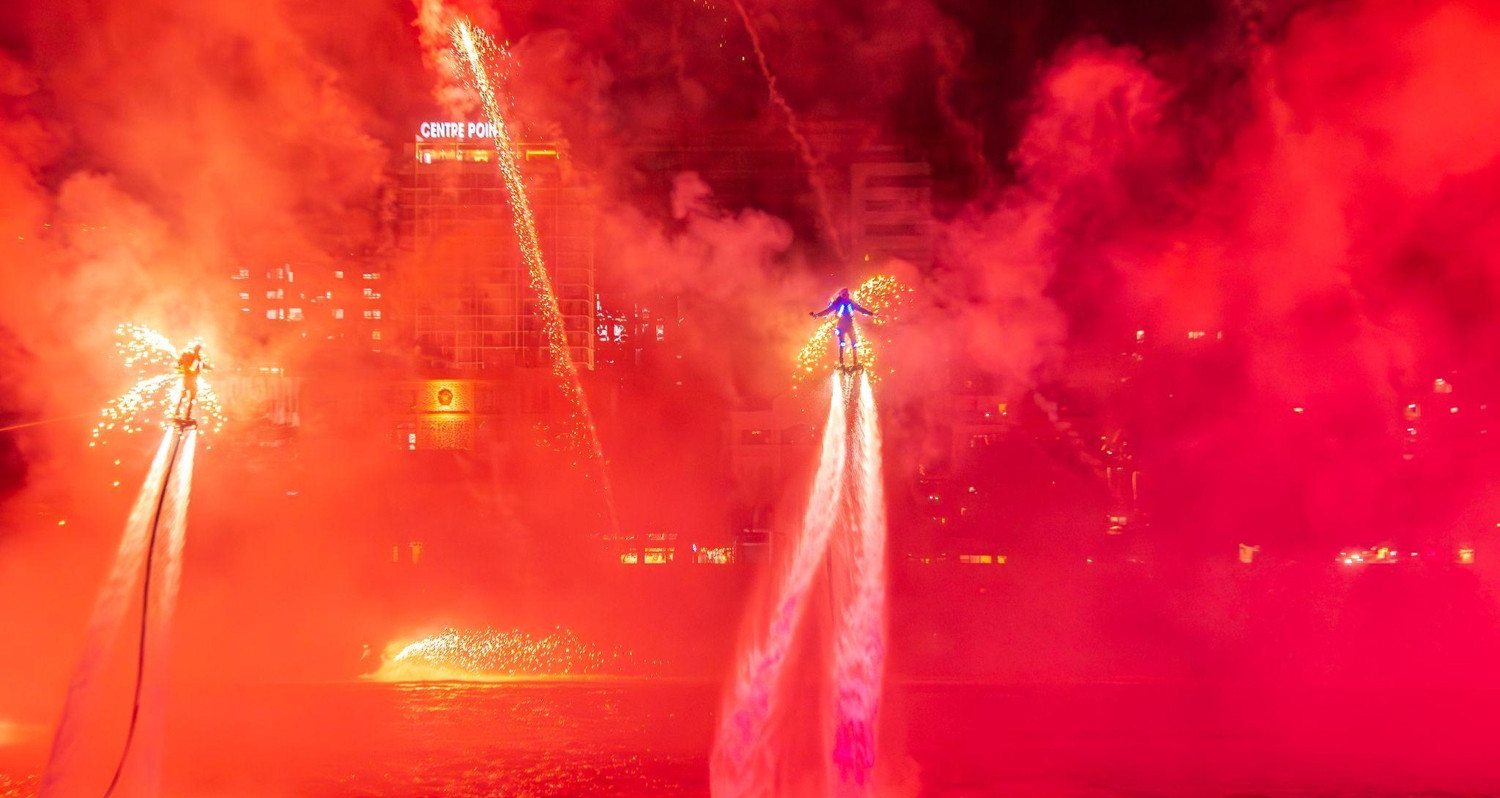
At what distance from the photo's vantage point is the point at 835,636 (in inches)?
305

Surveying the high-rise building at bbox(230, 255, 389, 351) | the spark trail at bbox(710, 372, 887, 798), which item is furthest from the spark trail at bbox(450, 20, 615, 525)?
the spark trail at bbox(710, 372, 887, 798)

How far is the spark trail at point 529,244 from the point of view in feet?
27.8

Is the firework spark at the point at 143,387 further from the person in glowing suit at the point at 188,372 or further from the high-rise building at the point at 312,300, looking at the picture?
the person in glowing suit at the point at 188,372

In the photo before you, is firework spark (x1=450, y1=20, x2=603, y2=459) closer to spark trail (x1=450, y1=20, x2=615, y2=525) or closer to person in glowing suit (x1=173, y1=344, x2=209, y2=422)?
spark trail (x1=450, y1=20, x2=615, y2=525)

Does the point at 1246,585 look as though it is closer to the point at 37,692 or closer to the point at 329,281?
the point at 329,281

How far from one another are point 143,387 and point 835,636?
24.5 ft

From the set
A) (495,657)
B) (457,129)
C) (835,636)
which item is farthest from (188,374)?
(835,636)

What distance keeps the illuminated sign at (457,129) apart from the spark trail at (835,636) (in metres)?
5.16

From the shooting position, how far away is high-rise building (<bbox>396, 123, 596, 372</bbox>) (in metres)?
10.5

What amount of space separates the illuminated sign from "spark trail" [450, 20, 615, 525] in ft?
0.33

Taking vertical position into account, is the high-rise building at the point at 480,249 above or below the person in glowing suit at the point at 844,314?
above

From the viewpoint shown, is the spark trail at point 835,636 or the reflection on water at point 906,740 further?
the spark trail at point 835,636

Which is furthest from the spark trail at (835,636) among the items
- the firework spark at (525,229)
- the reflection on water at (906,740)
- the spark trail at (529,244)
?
the firework spark at (525,229)

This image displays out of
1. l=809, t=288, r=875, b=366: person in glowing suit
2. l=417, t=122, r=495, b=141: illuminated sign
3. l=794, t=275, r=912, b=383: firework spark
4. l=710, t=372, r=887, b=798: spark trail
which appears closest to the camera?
l=809, t=288, r=875, b=366: person in glowing suit
